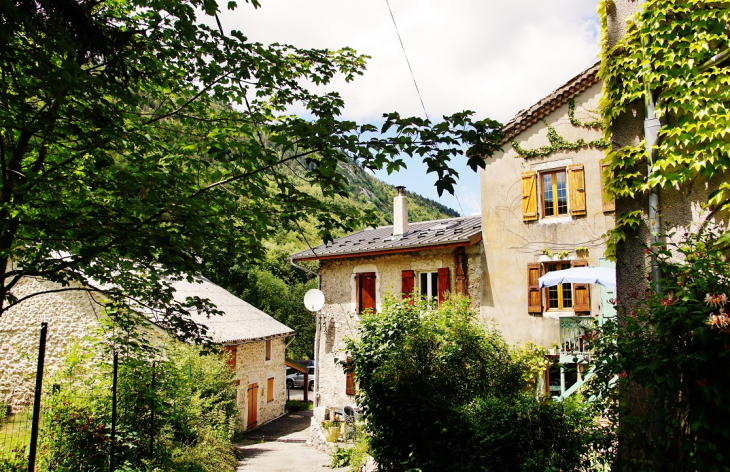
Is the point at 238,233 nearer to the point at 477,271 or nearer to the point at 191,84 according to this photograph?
the point at 191,84

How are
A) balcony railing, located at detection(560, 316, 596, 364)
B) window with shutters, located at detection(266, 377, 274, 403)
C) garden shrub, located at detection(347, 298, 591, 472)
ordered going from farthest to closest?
window with shutters, located at detection(266, 377, 274, 403)
balcony railing, located at detection(560, 316, 596, 364)
garden shrub, located at detection(347, 298, 591, 472)

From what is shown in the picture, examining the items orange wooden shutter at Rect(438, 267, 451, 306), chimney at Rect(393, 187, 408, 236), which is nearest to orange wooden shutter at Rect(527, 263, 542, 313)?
orange wooden shutter at Rect(438, 267, 451, 306)

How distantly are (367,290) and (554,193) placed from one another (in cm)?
615

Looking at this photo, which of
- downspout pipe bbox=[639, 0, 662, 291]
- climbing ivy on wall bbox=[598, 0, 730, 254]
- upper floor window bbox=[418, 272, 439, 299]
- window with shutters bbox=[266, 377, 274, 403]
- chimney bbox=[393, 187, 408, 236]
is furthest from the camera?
window with shutters bbox=[266, 377, 274, 403]

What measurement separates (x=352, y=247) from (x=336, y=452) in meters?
5.90

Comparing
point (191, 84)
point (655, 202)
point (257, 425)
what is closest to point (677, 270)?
point (655, 202)

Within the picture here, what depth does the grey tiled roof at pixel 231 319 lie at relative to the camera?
16281mm

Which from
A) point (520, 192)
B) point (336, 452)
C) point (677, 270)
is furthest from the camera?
point (336, 452)

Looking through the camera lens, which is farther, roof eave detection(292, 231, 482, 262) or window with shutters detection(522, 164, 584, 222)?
roof eave detection(292, 231, 482, 262)

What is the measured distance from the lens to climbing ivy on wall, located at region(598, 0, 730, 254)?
4773 millimetres

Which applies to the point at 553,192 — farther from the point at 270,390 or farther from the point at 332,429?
the point at 270,390

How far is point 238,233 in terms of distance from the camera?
4.54 metres

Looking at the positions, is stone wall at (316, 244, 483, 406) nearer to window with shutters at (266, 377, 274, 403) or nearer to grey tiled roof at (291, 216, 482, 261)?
grey tiled roof at (291, 216, 482, 261)

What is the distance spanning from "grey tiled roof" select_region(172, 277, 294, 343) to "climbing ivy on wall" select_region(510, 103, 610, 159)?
10.6 m
